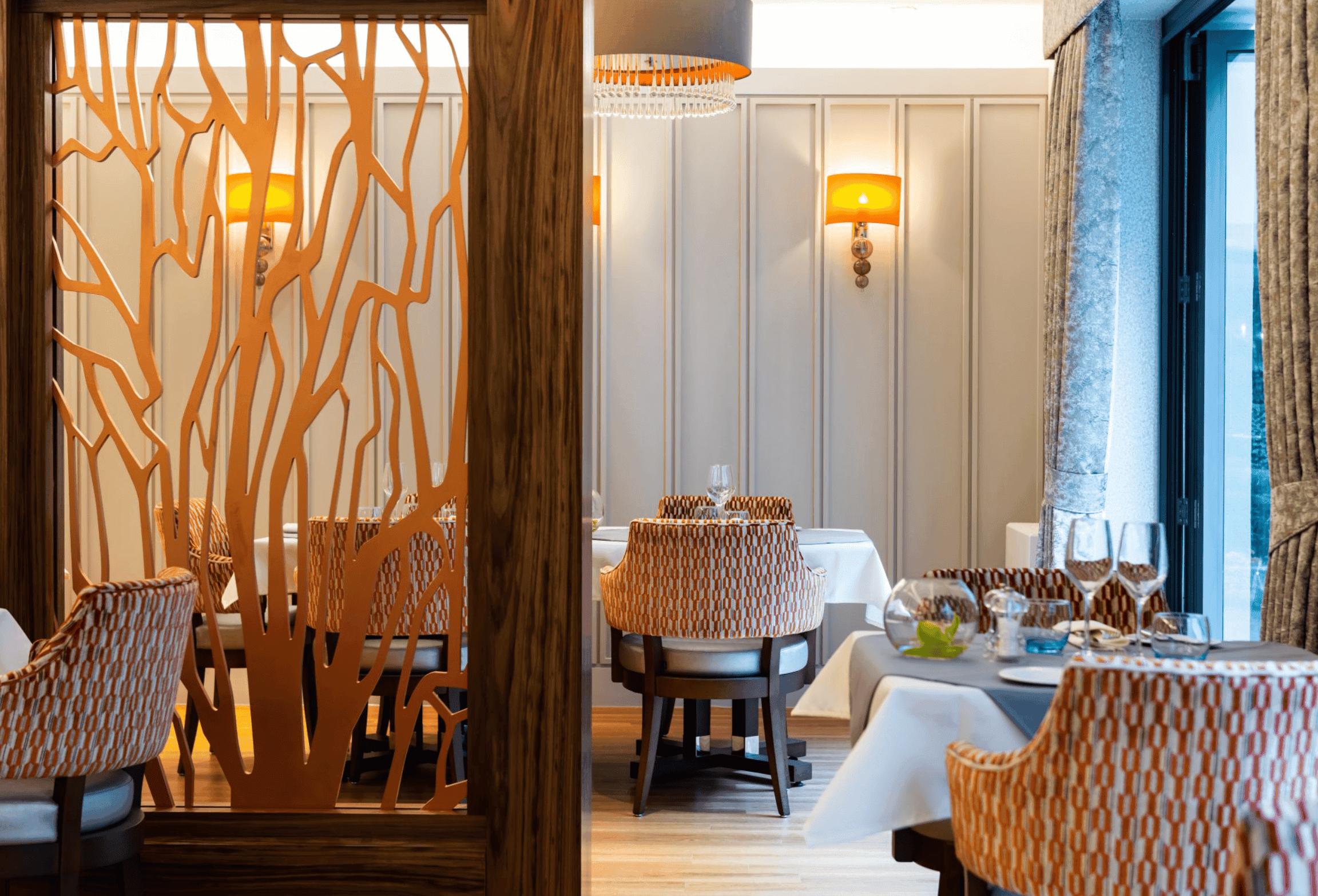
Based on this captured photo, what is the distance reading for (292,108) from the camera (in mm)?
5699

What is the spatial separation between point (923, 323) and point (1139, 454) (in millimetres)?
1333

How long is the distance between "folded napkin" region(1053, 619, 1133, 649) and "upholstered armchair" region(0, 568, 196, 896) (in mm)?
1752

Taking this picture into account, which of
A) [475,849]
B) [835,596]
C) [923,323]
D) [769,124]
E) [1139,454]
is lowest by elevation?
[475,849]

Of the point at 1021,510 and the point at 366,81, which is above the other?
the point at 366,81

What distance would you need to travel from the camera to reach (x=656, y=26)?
386 cm

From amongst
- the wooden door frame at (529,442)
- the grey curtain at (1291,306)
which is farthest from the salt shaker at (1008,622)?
the grey curtain at (1291,306)

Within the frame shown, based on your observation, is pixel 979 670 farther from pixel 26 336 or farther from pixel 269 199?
pixel 269 199

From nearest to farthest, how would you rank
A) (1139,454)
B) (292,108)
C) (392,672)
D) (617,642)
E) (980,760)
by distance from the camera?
(980,760)
(392,672)
(617,642)
(1139,454)
(292,108)

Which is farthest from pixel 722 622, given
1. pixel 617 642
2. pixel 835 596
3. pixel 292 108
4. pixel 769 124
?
pixel 292 108

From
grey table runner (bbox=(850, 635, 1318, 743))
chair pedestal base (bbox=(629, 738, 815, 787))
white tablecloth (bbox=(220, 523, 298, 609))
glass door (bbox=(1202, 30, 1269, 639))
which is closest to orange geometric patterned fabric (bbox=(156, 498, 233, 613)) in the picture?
white tablecloth (bbox=(220, 523, 298, 609))

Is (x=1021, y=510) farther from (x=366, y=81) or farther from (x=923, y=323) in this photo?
(x=366, y=81)

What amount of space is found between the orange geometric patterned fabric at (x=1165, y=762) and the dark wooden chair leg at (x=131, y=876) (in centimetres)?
168

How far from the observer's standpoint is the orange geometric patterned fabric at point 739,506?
5.05 metres

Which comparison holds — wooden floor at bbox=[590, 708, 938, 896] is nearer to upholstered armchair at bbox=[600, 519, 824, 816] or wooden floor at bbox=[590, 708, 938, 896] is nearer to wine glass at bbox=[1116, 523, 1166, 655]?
upholstered armchair at bbox=[600, 519, 824, 816]
